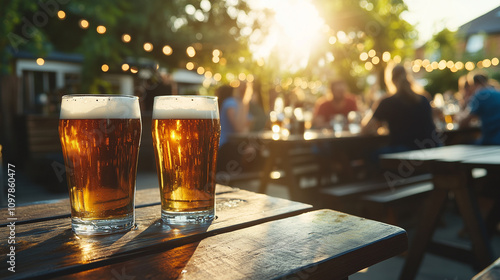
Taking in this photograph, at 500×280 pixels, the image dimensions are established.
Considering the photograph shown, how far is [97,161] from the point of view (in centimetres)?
63

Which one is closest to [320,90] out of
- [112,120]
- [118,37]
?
[118,37]

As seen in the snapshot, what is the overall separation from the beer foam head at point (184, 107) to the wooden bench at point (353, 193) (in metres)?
2.39

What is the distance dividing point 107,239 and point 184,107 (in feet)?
0.85

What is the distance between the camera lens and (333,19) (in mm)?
6871

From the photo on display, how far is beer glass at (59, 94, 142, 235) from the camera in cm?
62

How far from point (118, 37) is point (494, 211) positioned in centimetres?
774

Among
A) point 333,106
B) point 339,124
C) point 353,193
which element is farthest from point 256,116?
point 353,193

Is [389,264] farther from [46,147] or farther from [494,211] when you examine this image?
[46,147]

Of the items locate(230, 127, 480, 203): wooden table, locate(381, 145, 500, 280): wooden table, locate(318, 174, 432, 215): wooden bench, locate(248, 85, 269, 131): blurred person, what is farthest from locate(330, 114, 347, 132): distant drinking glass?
locate(381, 145, 500, 280): wooden table

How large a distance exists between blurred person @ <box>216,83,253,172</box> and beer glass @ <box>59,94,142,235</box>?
3.05 meters

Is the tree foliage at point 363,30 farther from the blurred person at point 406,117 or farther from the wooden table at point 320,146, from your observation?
the blurred person at point 406,117

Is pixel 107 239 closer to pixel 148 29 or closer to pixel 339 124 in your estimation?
pixel 339 124

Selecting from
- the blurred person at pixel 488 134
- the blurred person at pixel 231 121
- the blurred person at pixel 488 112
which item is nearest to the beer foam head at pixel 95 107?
the blurred person at pixel 488 134

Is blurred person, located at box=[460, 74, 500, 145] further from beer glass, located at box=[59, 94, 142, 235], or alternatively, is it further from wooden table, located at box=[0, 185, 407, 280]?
beer glass, located at box=[59, 94, 142, 235]
